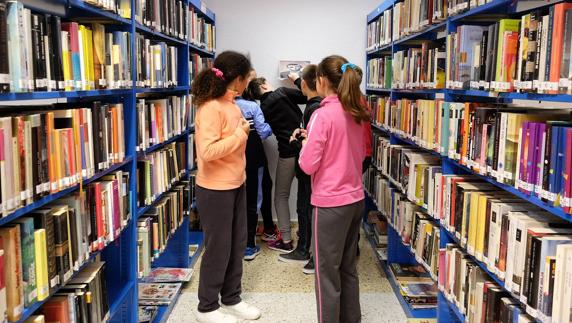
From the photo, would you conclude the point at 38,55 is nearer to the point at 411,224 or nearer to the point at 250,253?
the point at 411,224

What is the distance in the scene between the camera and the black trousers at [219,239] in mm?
2951

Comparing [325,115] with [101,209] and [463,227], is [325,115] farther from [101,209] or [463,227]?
[101,209]

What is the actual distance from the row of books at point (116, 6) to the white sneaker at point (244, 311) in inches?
74.1

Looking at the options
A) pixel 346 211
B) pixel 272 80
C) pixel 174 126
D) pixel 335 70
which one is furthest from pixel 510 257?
pixel 272 80

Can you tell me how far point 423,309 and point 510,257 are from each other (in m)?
1.48

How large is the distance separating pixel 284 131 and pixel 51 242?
9.42 feet

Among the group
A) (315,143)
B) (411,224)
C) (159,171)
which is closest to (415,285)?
(411,224)

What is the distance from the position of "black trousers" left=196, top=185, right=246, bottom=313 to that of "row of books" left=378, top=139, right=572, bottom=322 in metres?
1.16

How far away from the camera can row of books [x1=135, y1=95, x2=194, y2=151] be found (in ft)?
9.77

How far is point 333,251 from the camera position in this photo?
2.69 metres

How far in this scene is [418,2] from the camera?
11.5 feet

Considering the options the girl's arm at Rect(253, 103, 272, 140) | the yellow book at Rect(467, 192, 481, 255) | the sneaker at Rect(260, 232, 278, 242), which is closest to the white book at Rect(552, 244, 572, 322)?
the yellow book at Rect(467, 192, 481, 255)

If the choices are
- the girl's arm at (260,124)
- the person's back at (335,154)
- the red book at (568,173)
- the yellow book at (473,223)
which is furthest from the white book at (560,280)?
the girl's arm at (260,124)

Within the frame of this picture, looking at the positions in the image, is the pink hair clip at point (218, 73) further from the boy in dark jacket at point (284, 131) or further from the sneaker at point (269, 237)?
the sneaker at point (269, 237)
